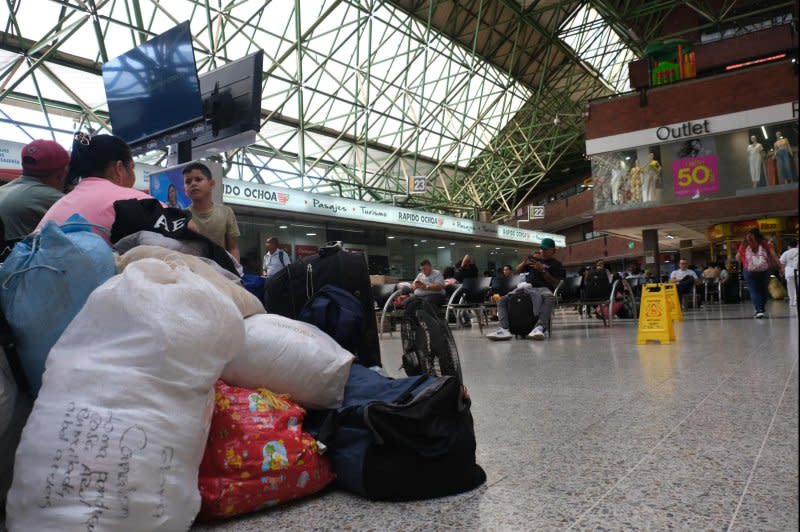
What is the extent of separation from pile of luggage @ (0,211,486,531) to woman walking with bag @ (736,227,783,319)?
28.3ft

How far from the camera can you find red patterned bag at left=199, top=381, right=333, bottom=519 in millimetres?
1555

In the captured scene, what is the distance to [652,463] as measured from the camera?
6.04ft

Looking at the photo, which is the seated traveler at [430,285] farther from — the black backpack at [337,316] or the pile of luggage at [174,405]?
the pile of luggage at [174,405]

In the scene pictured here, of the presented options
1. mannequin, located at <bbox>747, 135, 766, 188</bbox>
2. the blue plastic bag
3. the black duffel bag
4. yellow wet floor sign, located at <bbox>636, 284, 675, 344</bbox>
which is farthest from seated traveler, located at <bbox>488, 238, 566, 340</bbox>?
the blue plastic bag

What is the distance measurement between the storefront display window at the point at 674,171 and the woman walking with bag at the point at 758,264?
5910 millimetres

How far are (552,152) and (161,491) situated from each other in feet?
120

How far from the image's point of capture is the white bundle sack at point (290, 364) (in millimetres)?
1854

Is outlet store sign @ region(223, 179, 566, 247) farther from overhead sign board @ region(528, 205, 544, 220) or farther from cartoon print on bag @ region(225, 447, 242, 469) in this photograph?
cartoon print on bag @ region(225, 447, 242, 469)

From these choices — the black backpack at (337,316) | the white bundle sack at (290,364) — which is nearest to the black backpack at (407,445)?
the white bundle sack at (290,364)

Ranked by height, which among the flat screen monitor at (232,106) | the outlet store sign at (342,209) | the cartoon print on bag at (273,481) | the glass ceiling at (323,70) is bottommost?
the cartoon print on bag at (273,481)

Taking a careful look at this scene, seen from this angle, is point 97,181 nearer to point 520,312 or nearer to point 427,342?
point 427,342

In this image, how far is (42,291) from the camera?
1600 mm

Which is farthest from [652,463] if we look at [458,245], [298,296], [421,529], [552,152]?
[552,152]

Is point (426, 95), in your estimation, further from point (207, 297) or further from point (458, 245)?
point (207, 297)
